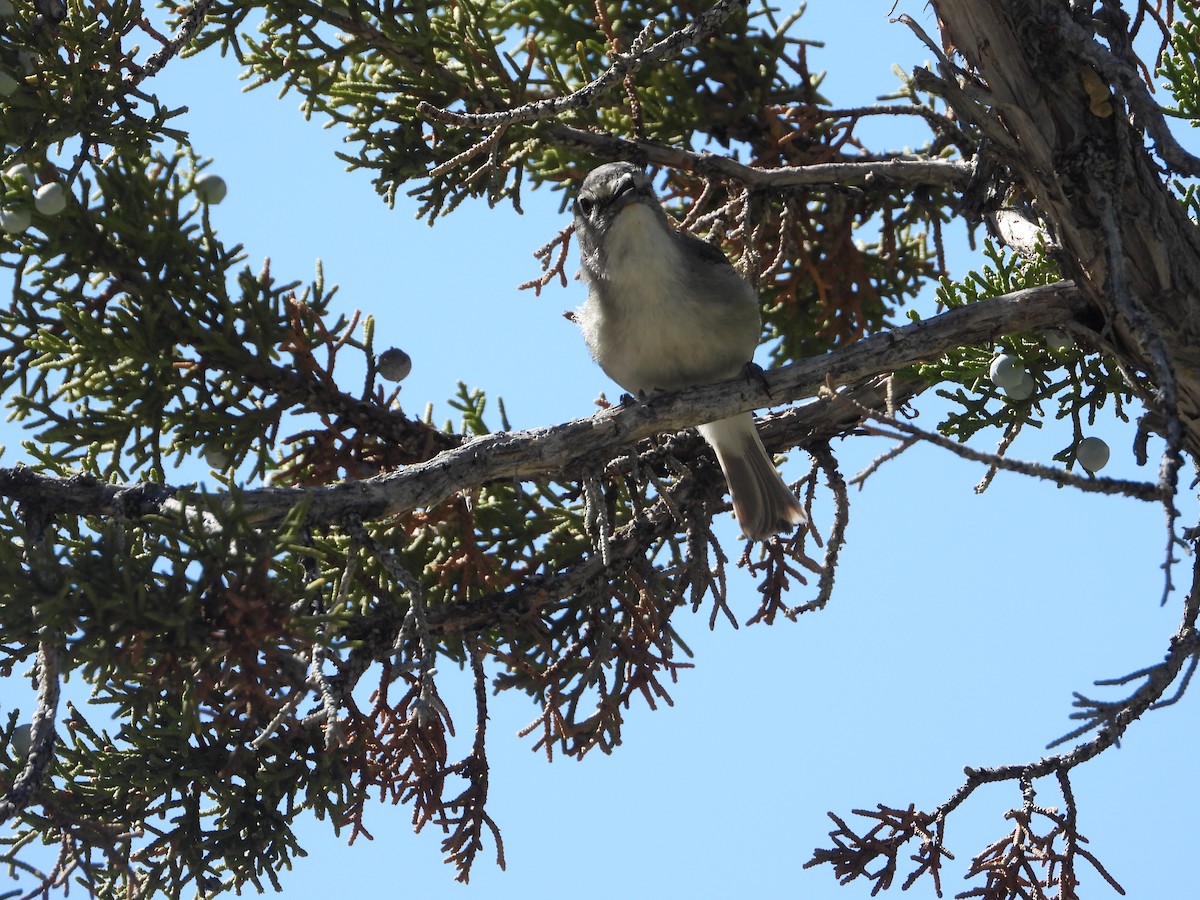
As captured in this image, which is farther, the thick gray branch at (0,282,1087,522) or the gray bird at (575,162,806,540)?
the gray bird at (575,162,806,540)

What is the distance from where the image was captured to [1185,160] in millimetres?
3834

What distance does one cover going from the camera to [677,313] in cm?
517

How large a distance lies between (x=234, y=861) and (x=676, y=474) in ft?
7.59

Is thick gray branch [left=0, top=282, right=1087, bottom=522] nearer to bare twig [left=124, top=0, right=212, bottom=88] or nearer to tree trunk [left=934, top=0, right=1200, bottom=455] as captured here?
tree trunk [left=934, top=0, right=1200, bottom=455]

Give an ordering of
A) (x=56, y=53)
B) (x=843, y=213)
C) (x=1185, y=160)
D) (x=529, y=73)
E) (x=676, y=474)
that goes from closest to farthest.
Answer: (x=1185, y=160) → (x=56, y=53) → (x=529, y=73) → (x=676, y=474) → (x=843, y=213)

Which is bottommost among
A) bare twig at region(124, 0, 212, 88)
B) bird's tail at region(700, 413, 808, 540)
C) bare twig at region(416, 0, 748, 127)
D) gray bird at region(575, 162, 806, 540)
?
bird's tail at region(700, 413, 808, 540)

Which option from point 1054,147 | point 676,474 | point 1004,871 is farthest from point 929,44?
point 1004,871

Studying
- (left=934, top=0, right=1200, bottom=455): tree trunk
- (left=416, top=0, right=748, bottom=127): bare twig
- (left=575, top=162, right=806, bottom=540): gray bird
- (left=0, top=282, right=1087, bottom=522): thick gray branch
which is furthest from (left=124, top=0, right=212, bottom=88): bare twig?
(left=934, top=0, right=1200, bottom=455): tree trunk

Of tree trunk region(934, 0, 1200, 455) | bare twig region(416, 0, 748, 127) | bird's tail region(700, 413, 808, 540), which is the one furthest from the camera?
bird's tail region(700, 413, 808, 540)

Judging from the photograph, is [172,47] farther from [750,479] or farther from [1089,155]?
[1089,155]

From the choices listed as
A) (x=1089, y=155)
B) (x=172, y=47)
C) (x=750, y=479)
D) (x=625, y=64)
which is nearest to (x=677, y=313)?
(x=750, y=479)

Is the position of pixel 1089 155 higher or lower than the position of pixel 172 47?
lower

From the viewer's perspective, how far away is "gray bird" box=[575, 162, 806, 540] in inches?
204

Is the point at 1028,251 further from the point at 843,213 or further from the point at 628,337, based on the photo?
the point at 628,337
